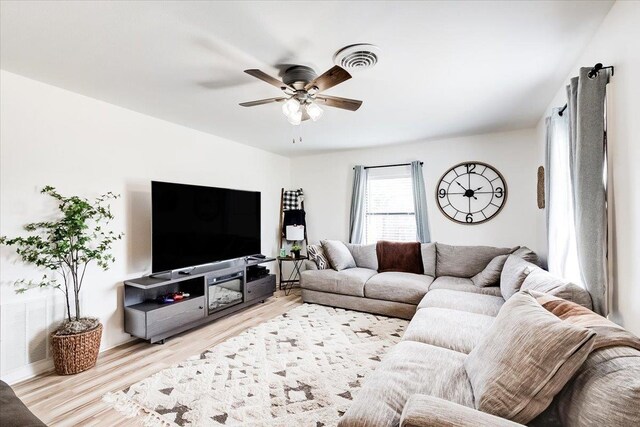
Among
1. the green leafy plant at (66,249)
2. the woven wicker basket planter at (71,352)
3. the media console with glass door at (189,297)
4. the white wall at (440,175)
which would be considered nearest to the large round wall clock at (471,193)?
the white wall at (440,175)

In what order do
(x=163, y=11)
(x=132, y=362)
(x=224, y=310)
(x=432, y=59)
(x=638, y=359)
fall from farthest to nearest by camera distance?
(x=224, y=310) → (x=132, y=362) → (x=432, y=59) → (x=163, y=11) → (x=638, y=359)

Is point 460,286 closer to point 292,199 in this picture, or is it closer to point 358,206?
point 358,206

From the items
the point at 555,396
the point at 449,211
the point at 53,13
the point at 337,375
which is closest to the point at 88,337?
the point at 337,375

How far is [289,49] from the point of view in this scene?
6.57 ft

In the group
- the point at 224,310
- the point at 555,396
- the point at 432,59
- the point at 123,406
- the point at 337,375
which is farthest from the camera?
the point at 224,310

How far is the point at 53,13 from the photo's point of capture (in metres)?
1.63

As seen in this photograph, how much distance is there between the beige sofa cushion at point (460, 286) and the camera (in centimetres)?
324

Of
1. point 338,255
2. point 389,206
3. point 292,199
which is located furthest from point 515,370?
point 292,199

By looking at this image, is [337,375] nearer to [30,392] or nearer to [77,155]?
[30,392]

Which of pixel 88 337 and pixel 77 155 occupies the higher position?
pixel 77 155

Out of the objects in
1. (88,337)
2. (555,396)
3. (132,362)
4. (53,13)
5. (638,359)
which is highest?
(53,13)

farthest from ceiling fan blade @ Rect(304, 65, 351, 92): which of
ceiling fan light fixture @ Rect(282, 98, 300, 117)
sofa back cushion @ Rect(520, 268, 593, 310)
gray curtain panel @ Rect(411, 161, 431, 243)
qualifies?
gray curtain panel @ Rect(411, 161, 431, 243)

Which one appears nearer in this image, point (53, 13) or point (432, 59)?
point (53, 13)

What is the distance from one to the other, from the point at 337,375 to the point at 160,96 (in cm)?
297
